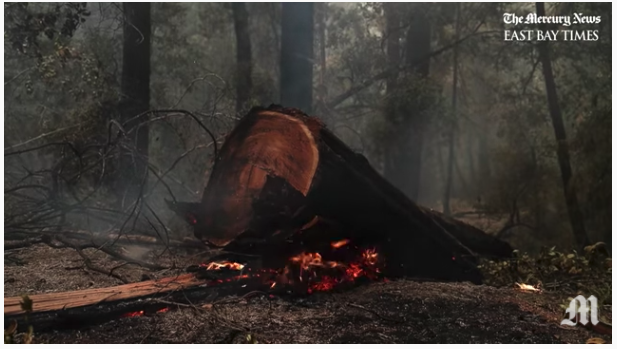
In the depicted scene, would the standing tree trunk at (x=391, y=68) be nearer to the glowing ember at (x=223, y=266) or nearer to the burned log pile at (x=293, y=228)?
the burned log pile at (x=293, y=228)

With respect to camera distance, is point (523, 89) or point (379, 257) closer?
point (379, 257)

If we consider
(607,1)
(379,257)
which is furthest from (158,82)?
(607,1)

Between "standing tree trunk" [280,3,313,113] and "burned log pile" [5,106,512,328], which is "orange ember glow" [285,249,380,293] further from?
"standing tree trunk" [280,3,313,113]

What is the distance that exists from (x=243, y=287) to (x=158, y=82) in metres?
1.78

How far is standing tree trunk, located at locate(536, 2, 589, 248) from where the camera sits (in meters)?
4.36

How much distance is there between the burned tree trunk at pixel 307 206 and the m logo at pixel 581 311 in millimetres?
730

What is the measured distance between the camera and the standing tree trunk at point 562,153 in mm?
4355

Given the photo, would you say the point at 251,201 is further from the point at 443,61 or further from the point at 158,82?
the point at 443,61

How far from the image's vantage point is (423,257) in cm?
431

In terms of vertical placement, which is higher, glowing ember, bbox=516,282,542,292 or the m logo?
glowing ember, bbox=516,282,542,292

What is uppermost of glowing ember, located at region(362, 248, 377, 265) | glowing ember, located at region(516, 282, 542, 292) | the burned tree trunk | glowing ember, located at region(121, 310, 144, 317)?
the burned tree trunk

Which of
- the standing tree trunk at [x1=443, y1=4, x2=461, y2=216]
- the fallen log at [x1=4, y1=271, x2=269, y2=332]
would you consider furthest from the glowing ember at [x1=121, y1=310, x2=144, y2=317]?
the standing tree trunk at [x1=443, y1=4, x2=461, y2=216]

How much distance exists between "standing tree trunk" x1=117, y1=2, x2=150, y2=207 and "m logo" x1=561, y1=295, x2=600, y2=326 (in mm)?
3056

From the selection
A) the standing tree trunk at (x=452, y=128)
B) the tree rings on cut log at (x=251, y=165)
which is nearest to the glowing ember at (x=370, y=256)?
the tree rings on cut log at (x=251, y=165)
